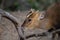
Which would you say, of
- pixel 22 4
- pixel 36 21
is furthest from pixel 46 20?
pixel 22 4

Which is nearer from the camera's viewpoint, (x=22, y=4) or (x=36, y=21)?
(x=36, y=21)

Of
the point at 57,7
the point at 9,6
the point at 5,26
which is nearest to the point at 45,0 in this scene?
the point at 9,6

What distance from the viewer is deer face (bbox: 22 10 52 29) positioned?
261 centimetres

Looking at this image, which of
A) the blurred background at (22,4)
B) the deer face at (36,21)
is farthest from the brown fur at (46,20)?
the blurred background at (22,4)

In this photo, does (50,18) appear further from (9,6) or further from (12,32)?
(9,6)

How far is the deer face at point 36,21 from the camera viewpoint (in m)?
2.61

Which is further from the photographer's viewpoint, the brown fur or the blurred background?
the blurred background

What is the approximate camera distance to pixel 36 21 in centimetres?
267

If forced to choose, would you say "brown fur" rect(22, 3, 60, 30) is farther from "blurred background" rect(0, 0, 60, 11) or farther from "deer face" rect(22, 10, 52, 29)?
"blurred background" rect(0, 0, 60, 11)

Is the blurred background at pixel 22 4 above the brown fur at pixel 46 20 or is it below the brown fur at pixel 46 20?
below

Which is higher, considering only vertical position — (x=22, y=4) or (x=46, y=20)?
(x=46, y=20)

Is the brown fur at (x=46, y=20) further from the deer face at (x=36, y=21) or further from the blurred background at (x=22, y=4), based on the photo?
the blurred background at (x=22, y=4)

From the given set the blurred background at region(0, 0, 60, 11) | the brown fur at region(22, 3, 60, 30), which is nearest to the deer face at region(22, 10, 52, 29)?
the brown fur at region(22, 3, 60, 30)

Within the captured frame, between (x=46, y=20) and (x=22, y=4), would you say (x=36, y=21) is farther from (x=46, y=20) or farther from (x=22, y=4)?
(x=22, y=4)
